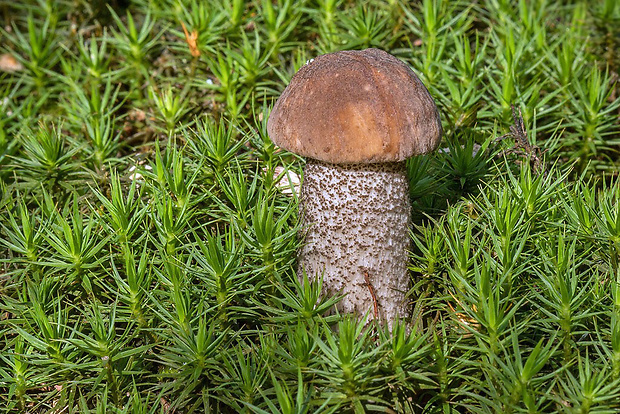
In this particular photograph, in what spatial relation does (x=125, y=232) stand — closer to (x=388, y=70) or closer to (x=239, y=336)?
(x=239, y=336)

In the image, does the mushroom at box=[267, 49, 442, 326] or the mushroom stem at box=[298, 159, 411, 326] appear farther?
the mushroom stem at box=[298, 159, 411, 326]

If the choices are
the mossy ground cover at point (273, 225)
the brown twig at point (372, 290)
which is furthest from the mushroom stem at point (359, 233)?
the mossy ground cover at point (273, 225)

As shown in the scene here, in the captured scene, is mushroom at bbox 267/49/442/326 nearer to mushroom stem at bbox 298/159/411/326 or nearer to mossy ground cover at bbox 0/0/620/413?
mushroom stem at bbox 298/159/411/326

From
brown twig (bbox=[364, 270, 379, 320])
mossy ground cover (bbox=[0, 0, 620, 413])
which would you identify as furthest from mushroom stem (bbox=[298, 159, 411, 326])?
mossy ground cover (bbox=[0, 0, 620, 413])

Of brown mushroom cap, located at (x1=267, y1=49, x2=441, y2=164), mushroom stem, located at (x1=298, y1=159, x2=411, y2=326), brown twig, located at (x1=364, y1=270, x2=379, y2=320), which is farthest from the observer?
brown twig, located at (x1=364, y1=270, x2=379, y2=320)

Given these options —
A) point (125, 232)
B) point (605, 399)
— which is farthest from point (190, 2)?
point (605, 399)

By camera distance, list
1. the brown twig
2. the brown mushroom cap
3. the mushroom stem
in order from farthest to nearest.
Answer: the brown twig, the mushroom stem, the brown mushroom cap

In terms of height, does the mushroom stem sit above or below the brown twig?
above

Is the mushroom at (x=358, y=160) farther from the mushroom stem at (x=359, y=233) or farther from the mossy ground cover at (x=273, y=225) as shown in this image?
the mossy ground cover at (x=273, y=225)
